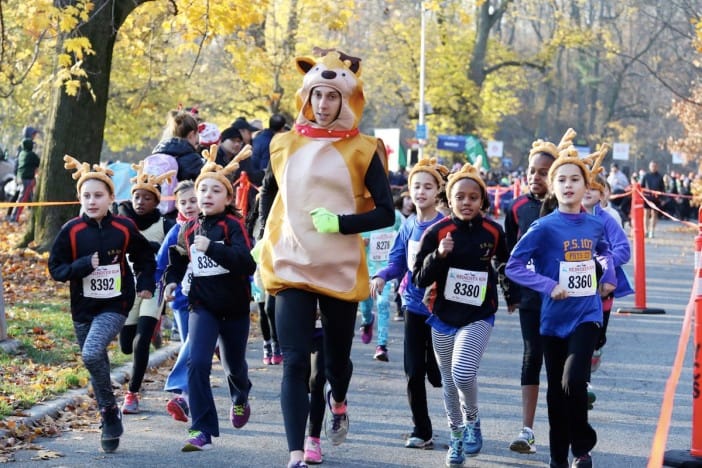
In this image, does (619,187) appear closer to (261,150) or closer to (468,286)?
(261,150)

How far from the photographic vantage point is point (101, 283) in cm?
700

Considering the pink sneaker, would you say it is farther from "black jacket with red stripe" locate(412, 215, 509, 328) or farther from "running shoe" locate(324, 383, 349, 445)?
"black jacket with red stripe" locate(412, 215, 509, 328)

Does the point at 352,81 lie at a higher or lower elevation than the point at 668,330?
higher

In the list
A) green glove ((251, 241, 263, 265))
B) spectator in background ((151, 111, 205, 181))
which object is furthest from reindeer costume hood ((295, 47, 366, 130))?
spectator in background ((151, 111, 205, 181))

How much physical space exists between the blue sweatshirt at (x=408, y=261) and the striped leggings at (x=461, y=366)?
0.88ft

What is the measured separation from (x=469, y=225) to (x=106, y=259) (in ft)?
6.91

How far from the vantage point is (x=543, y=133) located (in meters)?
90.8

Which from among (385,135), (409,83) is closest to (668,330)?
(385,135)

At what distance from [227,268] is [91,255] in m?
0.79

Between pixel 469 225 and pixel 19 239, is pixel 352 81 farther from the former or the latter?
pixel 19 239

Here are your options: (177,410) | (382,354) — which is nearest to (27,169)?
(382,354)

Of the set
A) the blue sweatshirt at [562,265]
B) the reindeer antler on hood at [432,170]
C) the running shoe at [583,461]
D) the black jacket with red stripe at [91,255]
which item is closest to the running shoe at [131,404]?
the black jacket with red stripe at [91,255]

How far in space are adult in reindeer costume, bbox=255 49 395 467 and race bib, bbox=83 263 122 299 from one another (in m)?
1.26

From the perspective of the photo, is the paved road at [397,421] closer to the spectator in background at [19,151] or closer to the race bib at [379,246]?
the race bib at [379,246]
